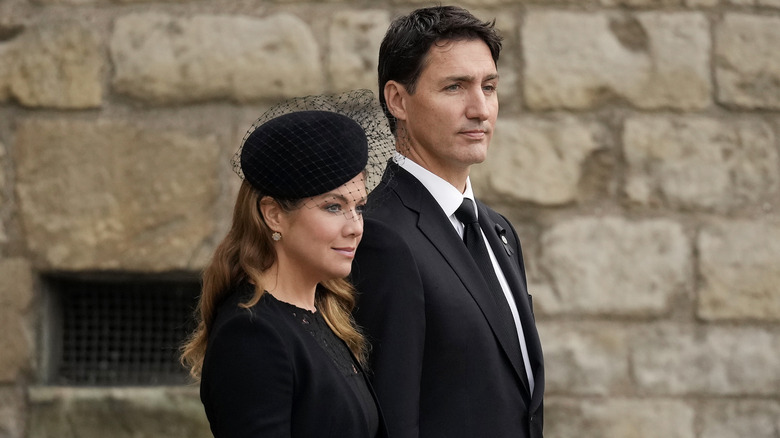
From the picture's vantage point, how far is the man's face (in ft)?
8.46

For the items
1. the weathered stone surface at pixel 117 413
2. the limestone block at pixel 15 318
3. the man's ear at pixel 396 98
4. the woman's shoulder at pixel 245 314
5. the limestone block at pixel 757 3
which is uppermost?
the limestone block at pixel 757 3

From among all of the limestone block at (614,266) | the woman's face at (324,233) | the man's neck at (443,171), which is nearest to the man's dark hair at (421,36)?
the man's neck at (443,171)

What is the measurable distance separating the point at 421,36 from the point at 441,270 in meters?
0.53

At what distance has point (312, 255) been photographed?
2188 millimetres

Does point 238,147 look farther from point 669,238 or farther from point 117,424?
point 669,238

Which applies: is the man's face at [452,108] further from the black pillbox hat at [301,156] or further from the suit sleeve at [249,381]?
the suit sleeve at [249,381]

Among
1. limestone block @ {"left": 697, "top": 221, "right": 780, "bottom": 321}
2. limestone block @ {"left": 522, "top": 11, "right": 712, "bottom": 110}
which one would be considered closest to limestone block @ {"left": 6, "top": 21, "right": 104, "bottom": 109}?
limestone block @ {"left": 522, "top": 11, "right": 712, "bottom": 110}

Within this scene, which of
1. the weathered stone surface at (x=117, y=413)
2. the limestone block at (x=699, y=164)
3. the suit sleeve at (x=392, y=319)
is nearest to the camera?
the suit sleeve at (x=392, y=319)

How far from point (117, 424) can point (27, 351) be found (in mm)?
385

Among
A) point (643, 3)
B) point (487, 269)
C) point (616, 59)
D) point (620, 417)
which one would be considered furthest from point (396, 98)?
point (620, 417)

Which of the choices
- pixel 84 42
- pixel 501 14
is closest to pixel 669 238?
pixel 501 14

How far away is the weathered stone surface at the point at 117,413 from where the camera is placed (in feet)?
12.8

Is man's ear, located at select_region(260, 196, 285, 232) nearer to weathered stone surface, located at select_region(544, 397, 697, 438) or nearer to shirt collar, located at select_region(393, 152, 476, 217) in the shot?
shirt collar, located at select_region(393, 152, 476, 217)

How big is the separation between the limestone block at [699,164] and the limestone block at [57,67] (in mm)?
1812
